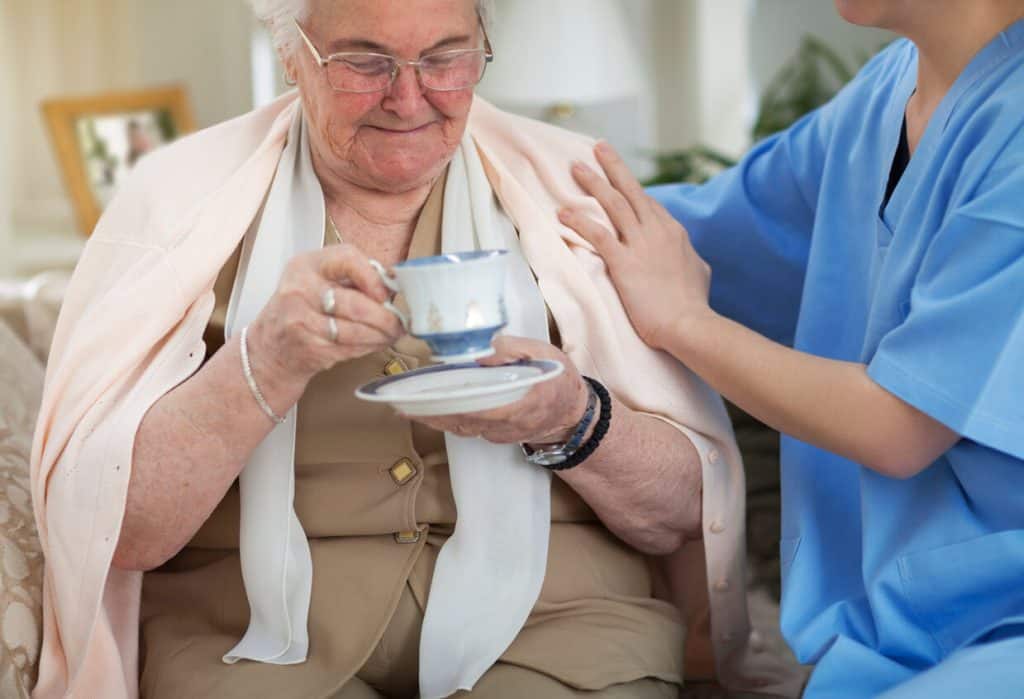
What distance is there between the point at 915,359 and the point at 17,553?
1.11 m

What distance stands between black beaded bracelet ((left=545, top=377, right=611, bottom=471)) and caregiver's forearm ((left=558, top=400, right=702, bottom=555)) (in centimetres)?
1

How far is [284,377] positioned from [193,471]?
170mm

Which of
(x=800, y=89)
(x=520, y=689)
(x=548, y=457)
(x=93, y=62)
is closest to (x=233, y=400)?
(x=548, y=457)

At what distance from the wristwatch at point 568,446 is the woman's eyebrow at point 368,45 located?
1.45ft

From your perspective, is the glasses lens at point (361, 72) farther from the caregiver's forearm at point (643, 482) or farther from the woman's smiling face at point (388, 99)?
the caregiver's forearm at point (643, 482)

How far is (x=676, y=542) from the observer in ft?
5.94

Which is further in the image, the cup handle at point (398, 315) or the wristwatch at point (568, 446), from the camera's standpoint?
the wristwatch at point (568, 446)

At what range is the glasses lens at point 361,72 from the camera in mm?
1565

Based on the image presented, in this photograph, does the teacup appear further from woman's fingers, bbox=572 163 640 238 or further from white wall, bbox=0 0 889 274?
white wall, bbox=0 0 889 274

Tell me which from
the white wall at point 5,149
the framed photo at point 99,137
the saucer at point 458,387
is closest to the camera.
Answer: the saucer at point 458,387

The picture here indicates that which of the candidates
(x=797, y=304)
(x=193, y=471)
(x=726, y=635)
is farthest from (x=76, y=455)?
(x=797, y=304)

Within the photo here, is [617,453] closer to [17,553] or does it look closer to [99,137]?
[17,553]

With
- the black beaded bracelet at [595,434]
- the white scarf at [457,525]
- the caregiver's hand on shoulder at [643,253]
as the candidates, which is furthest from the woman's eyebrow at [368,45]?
the black beaded bracelet at [595,434]

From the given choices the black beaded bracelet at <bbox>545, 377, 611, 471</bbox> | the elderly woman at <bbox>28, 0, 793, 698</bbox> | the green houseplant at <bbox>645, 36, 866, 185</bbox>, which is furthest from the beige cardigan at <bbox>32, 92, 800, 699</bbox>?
the green houseplant at <bbox>645, 36, 866, 185</bbox>
